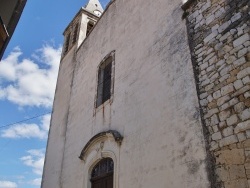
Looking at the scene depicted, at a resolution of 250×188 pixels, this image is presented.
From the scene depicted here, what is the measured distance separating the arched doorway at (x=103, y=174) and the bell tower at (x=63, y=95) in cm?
201

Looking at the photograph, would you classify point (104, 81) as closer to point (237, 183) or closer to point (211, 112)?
point (211, 112)

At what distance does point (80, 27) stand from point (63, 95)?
350 cm

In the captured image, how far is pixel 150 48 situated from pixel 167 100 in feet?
5.69

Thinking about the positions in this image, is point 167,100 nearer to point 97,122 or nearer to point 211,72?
point 211,72

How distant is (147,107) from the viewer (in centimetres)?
600

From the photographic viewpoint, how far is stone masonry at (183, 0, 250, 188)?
3791mm

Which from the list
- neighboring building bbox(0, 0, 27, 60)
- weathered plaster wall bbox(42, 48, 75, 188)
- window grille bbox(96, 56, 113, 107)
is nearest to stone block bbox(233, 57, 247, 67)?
neighboring building bbox(0, 0, 27, 60)

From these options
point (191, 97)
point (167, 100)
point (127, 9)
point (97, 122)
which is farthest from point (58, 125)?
point (191, 97)

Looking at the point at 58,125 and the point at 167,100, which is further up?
the point at 58,125

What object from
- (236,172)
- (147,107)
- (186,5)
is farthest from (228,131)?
(186,5)

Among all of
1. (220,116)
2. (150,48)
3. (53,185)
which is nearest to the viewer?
(220,116)

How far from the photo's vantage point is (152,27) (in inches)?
271

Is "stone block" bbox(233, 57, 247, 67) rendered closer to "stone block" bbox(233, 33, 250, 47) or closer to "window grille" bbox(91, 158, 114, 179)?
"stone block" bbox(233, 33, 250, 47)

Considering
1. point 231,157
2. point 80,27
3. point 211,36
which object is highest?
point 80,27
